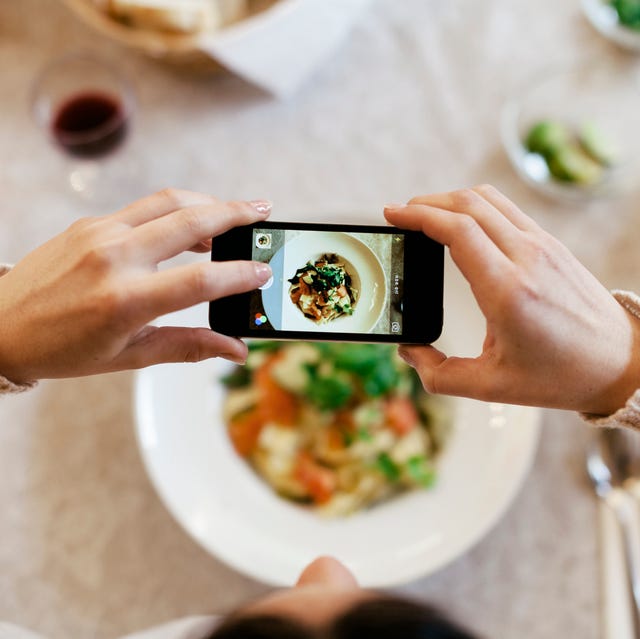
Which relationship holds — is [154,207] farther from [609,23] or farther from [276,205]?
[609,23]

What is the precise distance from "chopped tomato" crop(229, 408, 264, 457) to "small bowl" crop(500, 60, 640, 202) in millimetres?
638

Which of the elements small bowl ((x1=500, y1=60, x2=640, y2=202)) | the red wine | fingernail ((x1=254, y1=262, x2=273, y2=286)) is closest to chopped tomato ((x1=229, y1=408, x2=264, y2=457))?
fingernail ((x1=254, y1=262, x2=273, y2=286))

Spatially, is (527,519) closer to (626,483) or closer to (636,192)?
(626,483)

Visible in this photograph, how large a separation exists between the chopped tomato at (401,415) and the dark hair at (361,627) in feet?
1.50

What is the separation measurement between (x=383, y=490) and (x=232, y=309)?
1.47 ft

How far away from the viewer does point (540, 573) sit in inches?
39.8

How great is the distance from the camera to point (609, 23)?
123 cm

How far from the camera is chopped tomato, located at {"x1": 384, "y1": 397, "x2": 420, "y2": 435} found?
1021mm

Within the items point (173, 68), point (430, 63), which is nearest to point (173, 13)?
point (173, 68)

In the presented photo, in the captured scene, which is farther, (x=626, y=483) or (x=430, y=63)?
(x=430, y=63)

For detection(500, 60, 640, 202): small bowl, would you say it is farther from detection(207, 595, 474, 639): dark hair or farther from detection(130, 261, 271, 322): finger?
detection(207, 595, 474, 639): dark hair

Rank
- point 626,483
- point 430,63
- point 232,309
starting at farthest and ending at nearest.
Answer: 1. point 430,63
2. point 626,483
3. point 232,309

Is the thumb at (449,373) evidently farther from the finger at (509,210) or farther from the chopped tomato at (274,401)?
the chopped tomato at (274,401)

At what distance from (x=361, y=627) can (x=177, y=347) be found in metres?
0.34
